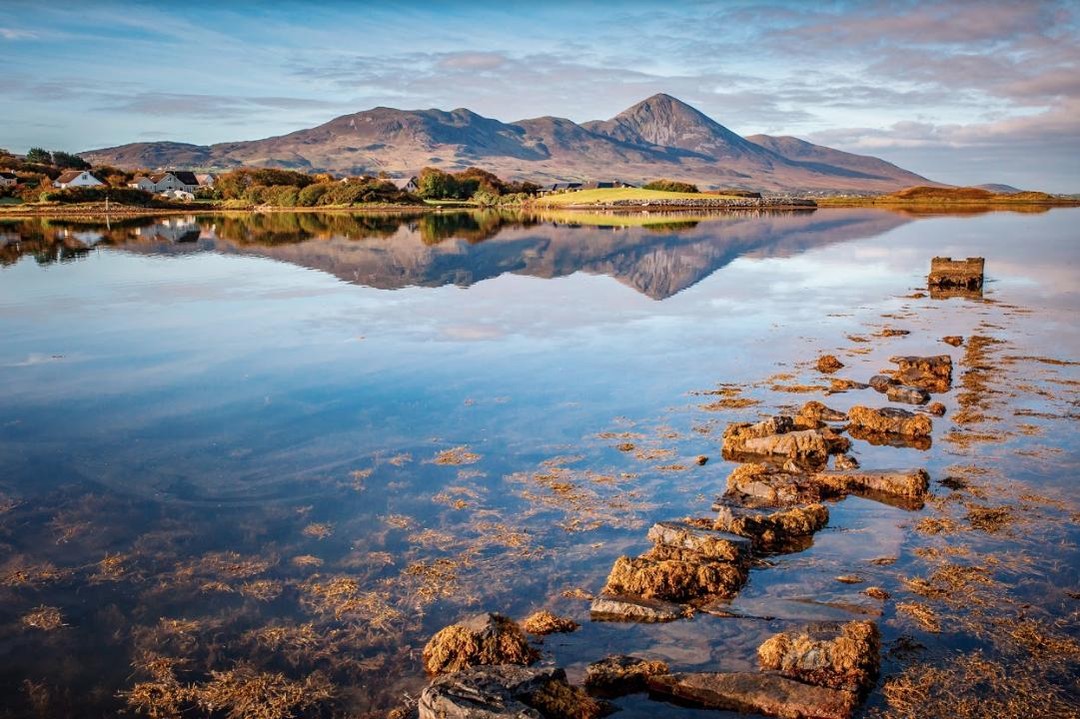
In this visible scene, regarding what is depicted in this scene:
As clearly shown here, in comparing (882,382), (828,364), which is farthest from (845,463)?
(828,364)

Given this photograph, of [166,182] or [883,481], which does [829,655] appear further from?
[166,182]

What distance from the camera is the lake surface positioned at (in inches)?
344

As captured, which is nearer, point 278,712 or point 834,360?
point 278,712

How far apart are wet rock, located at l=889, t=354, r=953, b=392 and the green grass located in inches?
5180

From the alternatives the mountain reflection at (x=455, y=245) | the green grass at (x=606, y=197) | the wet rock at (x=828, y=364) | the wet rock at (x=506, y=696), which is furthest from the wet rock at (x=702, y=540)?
the green grass at (x=606, y=197)

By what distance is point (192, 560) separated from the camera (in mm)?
10453

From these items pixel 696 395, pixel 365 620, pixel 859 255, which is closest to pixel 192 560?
pixel 365 620

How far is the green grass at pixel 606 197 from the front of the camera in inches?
5979

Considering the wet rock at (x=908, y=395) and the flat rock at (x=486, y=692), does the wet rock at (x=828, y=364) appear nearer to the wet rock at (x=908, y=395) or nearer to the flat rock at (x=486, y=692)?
the wet rock at (x=908, y=395)

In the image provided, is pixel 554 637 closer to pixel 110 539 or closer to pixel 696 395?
pixel 110 539

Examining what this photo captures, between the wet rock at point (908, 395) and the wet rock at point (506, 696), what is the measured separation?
40.6ft

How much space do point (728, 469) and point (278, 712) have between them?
27.5 feet

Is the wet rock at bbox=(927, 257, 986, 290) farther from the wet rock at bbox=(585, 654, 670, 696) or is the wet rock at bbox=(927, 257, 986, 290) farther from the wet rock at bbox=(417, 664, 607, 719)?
the wet rock at bbox=(417, 664, 607, 719)

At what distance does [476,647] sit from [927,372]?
15.2 meters
